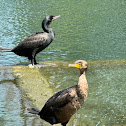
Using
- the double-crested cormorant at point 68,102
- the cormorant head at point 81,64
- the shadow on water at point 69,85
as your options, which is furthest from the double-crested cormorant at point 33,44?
the cormorant head at point 81,64

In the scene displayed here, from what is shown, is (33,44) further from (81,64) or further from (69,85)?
(81,64)

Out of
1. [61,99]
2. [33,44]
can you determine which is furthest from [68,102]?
[33,44]

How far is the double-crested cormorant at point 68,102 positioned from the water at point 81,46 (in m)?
0.43

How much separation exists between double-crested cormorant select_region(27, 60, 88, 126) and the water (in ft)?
1.40

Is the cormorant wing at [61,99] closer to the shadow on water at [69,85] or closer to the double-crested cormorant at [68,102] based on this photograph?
the double-crested cormorant at [68,102]

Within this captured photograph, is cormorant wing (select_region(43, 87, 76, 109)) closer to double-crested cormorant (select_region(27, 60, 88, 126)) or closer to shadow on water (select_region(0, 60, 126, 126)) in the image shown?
double-crested cormorant (select_region(27, 60, 88, 126))

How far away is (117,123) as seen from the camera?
5.00 metres

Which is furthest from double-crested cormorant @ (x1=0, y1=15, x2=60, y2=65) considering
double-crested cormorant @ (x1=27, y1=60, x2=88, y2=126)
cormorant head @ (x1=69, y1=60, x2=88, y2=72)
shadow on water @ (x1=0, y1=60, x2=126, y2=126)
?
cormorant head @ (x1=69, y1=60, x2=88, y2=72)

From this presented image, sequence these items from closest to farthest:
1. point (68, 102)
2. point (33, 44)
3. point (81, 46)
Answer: point (68, 102) < point (33, 44) < point (81, 46)

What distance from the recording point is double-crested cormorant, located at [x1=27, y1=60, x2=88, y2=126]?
4129 millimetres

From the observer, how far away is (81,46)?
10.8m

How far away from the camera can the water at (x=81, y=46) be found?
5.32 m

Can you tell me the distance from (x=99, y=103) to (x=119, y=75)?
1872mm

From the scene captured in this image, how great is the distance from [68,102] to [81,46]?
674cm
